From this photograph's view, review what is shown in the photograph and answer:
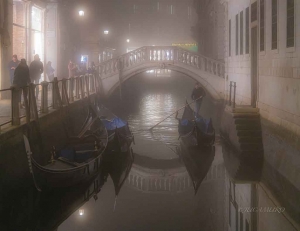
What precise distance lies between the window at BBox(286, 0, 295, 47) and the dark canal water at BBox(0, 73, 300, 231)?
10.1 feet

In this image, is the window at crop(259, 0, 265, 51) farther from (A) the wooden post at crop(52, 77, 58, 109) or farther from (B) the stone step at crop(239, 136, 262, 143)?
(A) the wooden post at crop(52, 77, 58, 109)

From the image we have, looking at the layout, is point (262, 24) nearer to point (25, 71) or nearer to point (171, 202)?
point (171, 202)

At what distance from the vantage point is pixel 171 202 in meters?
8.85

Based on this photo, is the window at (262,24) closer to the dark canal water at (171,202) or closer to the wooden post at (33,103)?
the dark canal water at (171,202)

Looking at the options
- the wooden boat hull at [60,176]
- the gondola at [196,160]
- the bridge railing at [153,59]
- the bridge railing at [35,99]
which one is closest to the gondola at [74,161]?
the wooden boat hull at [60,176]

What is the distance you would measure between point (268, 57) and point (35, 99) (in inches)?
252

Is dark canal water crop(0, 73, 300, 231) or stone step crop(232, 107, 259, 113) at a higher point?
stone step crop(232, 107, 259, 113)

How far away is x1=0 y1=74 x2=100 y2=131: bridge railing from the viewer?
9055 millimetres

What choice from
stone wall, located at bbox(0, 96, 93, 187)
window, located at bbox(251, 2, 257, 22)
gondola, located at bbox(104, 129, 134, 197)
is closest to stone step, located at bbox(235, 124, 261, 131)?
gondola, located at bbox(104, 129, 134, 197)

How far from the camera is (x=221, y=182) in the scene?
10.2 m

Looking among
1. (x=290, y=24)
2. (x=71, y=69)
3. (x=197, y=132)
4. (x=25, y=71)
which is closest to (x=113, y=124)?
(x=197, y=132)

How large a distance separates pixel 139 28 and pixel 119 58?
39804 mm

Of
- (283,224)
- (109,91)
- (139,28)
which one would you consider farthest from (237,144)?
(139,28)

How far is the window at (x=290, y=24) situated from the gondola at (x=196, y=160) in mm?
3967
